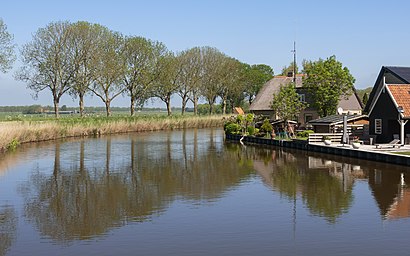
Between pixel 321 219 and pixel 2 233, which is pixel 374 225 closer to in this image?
pixel 321 219

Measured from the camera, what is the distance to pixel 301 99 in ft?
173

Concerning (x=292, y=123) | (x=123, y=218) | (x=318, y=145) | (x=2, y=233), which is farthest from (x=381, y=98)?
(x=2, y=233)

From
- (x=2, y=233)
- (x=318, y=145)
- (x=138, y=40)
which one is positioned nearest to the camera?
(x=2, y=233)

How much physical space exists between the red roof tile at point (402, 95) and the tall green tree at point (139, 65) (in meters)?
38.8

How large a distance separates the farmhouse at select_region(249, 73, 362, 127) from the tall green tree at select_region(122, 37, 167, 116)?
1385cm

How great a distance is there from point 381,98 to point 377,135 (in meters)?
2.40

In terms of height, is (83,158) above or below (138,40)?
below

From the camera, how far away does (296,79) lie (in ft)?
200

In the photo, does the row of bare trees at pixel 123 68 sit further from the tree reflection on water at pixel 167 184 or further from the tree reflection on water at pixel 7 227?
the tree reflection on water at pixel 7 227

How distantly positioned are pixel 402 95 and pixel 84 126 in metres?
30.5

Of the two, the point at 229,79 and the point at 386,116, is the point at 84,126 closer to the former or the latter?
the point at 386,116

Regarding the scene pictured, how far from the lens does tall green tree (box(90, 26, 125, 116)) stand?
5903 centimetres

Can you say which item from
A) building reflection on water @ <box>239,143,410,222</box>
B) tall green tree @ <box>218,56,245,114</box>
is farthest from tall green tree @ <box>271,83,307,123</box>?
tall green tree @ <box>218,56,245,114</box>

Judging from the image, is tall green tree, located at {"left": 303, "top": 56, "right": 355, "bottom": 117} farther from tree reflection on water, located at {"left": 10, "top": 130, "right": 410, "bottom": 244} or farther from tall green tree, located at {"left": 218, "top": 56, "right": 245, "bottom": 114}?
tall green tree, located at {"left": 218, "top": 56, "right": 245, "bottom": 114}
